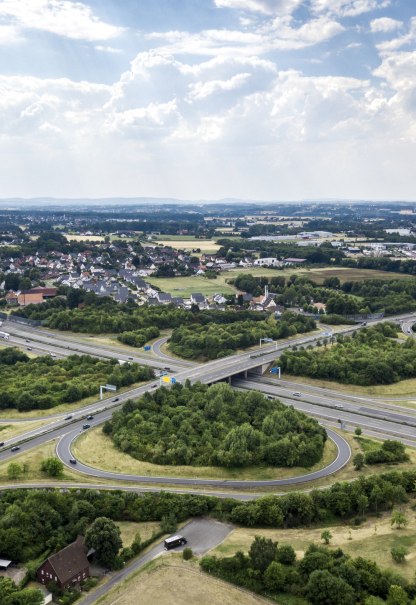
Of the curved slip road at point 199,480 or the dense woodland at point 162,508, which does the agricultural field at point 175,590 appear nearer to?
the dense woodland at point 162,508

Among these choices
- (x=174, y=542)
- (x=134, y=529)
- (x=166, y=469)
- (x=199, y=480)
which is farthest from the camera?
(x=166, y=469)

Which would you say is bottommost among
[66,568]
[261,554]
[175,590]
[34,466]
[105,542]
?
[175,590]

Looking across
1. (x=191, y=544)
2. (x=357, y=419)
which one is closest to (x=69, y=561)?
Result: (x=191, y=544)

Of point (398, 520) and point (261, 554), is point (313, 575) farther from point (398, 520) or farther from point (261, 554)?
point (398, 520)

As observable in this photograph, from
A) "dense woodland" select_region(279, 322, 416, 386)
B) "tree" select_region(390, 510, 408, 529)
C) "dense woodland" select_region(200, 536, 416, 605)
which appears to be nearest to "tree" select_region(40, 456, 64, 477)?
"dense woodland" select_region(200, 536, 416, 605)

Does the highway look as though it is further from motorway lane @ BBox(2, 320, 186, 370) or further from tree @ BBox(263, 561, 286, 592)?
tree @ BBox(263, 561, 286, 592)

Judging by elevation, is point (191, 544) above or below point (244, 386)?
above

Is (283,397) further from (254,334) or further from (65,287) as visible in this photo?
(65,287)
